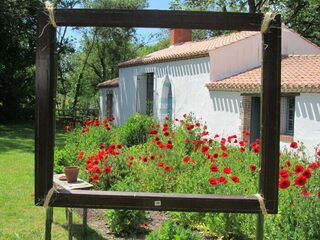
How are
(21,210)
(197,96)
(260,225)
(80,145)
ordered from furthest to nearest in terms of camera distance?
1. (197,96)
2. (80,145)
3. (21,210)
4. (260,225)

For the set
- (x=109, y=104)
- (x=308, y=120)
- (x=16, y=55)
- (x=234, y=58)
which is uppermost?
(x=16, y=55)

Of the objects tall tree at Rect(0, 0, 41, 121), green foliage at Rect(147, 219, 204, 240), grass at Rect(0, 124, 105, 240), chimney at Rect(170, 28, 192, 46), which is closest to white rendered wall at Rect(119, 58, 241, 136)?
chimney at Rect(170, 28, 192, 46)

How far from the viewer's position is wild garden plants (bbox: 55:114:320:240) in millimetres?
3357

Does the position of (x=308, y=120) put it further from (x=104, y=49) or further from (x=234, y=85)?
(x=104, y=49)

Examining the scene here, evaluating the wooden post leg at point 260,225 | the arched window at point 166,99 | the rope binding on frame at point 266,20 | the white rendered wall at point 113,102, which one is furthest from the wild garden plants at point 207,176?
the white rendered wall at point 113,102

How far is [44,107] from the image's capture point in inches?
79.3

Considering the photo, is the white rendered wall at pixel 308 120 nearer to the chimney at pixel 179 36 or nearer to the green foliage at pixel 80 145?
the green foliage at pixel 80 145

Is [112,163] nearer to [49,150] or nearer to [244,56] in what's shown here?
[49,150]

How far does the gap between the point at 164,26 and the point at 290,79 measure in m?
8.51

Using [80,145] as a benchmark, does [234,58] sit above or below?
above

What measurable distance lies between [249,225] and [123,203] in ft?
7.91

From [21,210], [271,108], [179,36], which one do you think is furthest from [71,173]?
[179,36]

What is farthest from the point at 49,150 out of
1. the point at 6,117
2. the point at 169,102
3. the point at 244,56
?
the point at 6,117

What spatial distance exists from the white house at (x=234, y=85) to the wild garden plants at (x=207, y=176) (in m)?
2.14
